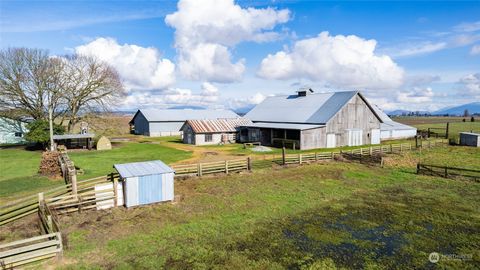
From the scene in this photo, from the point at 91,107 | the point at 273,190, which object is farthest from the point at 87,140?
the point at 273,190

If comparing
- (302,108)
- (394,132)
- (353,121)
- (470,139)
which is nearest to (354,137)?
(353,121)

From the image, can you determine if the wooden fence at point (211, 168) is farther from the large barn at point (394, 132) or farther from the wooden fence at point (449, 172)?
the large barn at point (394, 132)

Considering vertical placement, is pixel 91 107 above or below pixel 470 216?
above

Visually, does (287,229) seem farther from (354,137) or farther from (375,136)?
(375,136)

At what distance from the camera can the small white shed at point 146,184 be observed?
15.6m

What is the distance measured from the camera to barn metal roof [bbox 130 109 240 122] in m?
66.5

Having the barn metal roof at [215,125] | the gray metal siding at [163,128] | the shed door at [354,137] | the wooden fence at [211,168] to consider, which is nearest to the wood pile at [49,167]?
the wooden fence at [211,168]

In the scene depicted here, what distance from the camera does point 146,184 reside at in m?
16.1

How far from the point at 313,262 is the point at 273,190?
928 cm

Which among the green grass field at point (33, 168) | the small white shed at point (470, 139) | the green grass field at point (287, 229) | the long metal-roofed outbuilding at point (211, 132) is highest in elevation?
the long metal-roofed outbuilding at point (211, 132)

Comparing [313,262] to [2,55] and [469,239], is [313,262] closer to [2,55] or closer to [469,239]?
[469,239]

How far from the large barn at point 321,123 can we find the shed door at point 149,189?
25.0m

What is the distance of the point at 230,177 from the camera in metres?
23.1

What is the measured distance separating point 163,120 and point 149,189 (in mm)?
51485
